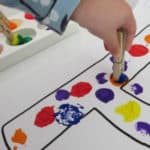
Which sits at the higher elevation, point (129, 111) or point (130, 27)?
point (130, 27)

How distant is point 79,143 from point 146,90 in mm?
132

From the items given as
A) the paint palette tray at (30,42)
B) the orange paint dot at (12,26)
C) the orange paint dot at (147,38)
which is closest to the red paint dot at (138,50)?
the orange paint dot at (147,38)

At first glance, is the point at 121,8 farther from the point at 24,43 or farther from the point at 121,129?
the point at 24,43

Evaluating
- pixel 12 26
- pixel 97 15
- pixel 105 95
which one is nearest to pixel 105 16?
pixel 97 15

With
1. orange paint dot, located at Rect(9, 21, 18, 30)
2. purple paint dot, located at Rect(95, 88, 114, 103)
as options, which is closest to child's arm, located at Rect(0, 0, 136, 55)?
purple paint dot, located at Rect(95, 88, 114, 103)

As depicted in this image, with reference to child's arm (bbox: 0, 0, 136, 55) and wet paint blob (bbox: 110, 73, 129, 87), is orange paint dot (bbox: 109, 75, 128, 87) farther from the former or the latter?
child's arm (bbox: 0, 0, 136, 55)

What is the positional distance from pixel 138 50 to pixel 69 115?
7.0 inches

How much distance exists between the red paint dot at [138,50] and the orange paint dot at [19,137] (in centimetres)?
23

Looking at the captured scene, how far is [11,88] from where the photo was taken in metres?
0.52

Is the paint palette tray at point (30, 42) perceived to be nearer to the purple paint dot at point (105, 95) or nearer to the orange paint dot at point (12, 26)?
the orange paint dot at point (12, 26)

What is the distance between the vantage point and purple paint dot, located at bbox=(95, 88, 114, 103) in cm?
46

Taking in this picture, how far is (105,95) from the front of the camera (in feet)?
1.53

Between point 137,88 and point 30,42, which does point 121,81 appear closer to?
point 137,88

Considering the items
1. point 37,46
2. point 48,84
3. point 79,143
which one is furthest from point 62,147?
point 37,46
